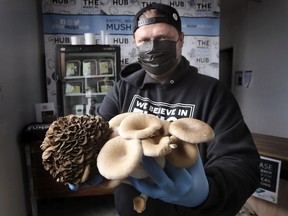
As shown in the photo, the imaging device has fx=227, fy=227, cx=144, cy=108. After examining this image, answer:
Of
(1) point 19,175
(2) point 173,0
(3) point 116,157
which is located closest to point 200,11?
(2) point 173,0

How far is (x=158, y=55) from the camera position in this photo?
89cm

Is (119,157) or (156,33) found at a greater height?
(156,33)

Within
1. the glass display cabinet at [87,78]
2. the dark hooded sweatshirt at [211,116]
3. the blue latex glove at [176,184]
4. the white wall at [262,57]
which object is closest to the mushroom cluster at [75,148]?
the blue latex glove at [176,184]

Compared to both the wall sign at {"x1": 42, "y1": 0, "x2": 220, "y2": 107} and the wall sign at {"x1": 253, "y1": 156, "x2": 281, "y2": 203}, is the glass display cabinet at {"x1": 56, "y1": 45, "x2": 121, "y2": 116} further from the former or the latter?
the wall sign at {"x1": 253, "y1": 156, "x2": 281, "y2": 203}

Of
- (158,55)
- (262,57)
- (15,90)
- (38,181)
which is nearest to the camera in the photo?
(158,55)

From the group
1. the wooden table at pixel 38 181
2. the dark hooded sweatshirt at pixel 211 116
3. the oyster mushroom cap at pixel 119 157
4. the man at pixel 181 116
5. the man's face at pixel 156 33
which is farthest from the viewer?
the wooden table at pixel 38 181

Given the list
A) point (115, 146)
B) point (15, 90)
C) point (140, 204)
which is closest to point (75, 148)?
point (115, 146)

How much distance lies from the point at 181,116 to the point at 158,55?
260mm

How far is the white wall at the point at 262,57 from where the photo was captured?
2.90 m

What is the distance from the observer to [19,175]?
1.93m

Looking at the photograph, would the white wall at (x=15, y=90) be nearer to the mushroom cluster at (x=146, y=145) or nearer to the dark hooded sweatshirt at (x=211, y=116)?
the dark hooded sweatshirt at (x=211, y=116)

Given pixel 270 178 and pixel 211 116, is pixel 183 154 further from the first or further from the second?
pixel 270 178

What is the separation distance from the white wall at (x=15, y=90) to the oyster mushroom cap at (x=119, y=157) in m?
1.44

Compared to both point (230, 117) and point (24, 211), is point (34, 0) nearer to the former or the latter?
A: point (24, 211)
